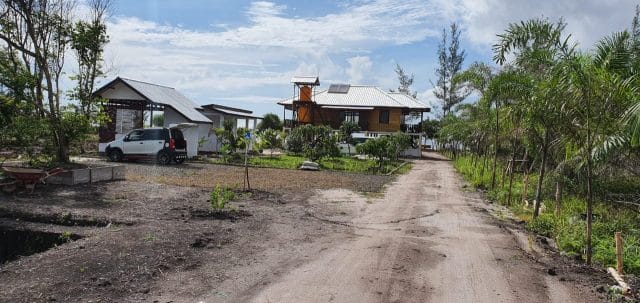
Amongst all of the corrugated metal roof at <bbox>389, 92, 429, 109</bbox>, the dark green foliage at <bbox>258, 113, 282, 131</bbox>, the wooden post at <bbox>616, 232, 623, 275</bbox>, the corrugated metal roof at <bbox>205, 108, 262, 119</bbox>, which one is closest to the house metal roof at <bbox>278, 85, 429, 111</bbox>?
the corrugated metal roof at <bbox>389, 92, 429, 109</bbox>

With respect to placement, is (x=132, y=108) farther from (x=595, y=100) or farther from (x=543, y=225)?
(x=595, y=100)

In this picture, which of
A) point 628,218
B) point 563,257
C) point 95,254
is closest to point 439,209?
point 628,218

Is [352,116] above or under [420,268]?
above

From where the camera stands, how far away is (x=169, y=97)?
102ft

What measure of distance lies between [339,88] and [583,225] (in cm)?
4319

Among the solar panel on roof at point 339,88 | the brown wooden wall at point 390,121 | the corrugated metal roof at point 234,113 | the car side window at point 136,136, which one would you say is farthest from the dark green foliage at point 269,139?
the solar panel on roof at point 339,88

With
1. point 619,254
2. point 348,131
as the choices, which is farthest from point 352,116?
point 619,254

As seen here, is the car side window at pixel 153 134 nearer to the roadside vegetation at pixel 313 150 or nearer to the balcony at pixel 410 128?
the roadside vegetation at pixel 313 150

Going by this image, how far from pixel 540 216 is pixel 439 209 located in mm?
2721

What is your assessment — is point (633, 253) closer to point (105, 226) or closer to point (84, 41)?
point (105, 226)

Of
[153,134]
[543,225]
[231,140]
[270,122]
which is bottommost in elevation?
[543,225]

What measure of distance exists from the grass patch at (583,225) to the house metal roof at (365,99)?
3134 centimetres

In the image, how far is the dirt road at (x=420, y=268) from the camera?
5.96 m

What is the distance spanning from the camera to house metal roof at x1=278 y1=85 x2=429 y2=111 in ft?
152
